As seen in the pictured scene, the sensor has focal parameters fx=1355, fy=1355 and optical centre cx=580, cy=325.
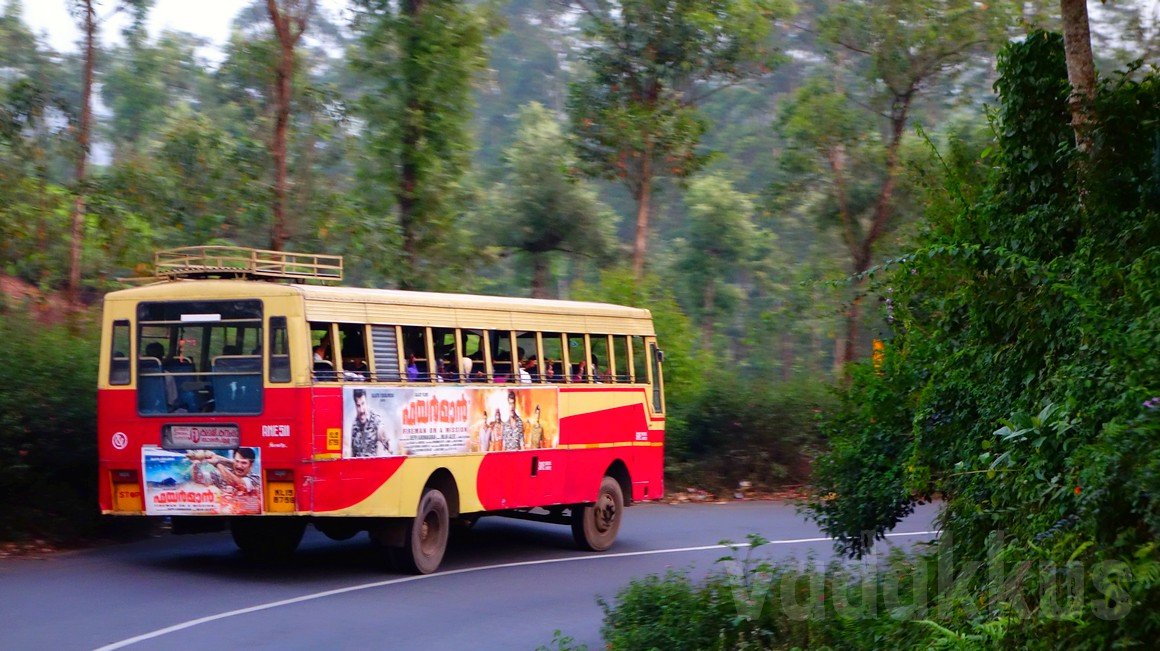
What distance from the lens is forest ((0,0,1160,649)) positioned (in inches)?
316

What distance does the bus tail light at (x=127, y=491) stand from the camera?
1366cm

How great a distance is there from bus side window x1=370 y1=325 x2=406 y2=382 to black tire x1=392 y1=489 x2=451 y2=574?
1.40 m

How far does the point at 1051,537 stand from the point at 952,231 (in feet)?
13.2

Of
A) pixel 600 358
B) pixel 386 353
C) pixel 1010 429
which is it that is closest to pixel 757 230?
pixel 600 358

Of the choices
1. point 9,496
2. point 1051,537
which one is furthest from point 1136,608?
point 9,496

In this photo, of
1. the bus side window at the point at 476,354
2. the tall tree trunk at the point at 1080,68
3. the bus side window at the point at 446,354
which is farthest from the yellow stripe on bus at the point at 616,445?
the tall tree trunk at the point at 1080,68

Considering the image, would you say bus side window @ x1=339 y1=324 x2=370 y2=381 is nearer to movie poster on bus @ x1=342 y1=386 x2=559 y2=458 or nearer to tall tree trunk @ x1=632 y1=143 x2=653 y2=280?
movie poster on bus @ x1=342 y1=386 x2=559 y2=458

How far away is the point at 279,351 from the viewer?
13.4 meters

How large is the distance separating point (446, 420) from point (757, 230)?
109 ft

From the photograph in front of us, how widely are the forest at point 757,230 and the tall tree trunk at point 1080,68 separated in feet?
0.06

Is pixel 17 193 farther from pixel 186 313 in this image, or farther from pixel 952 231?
pixel 952 231

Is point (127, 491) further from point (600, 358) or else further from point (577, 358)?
point (600, 358)

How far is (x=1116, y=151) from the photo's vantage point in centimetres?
902

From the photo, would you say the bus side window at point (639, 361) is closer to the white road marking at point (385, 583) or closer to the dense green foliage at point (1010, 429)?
the white road marking at point (385, 583)
